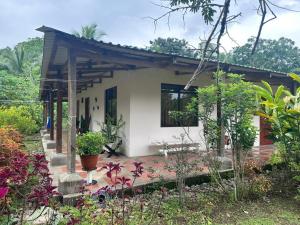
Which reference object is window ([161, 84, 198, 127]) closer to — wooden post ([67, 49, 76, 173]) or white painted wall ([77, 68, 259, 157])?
white painted wall ([77, 68, 259, 157])

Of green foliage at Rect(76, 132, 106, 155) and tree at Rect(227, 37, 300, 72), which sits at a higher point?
tree at Rect(227, 37, 300, 72)

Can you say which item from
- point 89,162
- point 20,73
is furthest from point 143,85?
point 20,73

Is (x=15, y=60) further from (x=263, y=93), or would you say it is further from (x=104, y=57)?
(x=263, y=93)

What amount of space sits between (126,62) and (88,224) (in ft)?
12.3

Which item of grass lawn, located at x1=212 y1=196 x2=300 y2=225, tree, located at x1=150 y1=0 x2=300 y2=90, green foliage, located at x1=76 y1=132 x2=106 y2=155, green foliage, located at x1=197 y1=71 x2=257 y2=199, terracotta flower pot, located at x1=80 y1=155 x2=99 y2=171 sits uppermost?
tree, located at x1=150 y1=0 x2=300 y2=90

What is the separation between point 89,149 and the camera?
18.7ft

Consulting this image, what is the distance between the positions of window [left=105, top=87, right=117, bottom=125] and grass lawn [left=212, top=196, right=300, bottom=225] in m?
5.76

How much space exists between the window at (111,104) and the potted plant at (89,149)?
3626 mm

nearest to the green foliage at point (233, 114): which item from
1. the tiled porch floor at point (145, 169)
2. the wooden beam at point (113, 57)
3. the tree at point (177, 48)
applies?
Result: the tiled porch floor at point (145, 169)

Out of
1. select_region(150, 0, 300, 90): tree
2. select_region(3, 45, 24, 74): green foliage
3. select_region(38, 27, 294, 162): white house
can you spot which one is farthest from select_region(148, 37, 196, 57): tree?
select_region(3, 45, 24, 74): green foliage

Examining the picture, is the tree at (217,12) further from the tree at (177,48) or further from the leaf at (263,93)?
the leaf at (263,93)

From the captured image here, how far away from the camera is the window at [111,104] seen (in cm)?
978

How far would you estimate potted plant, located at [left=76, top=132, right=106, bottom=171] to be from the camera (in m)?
5.58

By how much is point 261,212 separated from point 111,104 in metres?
6.99
